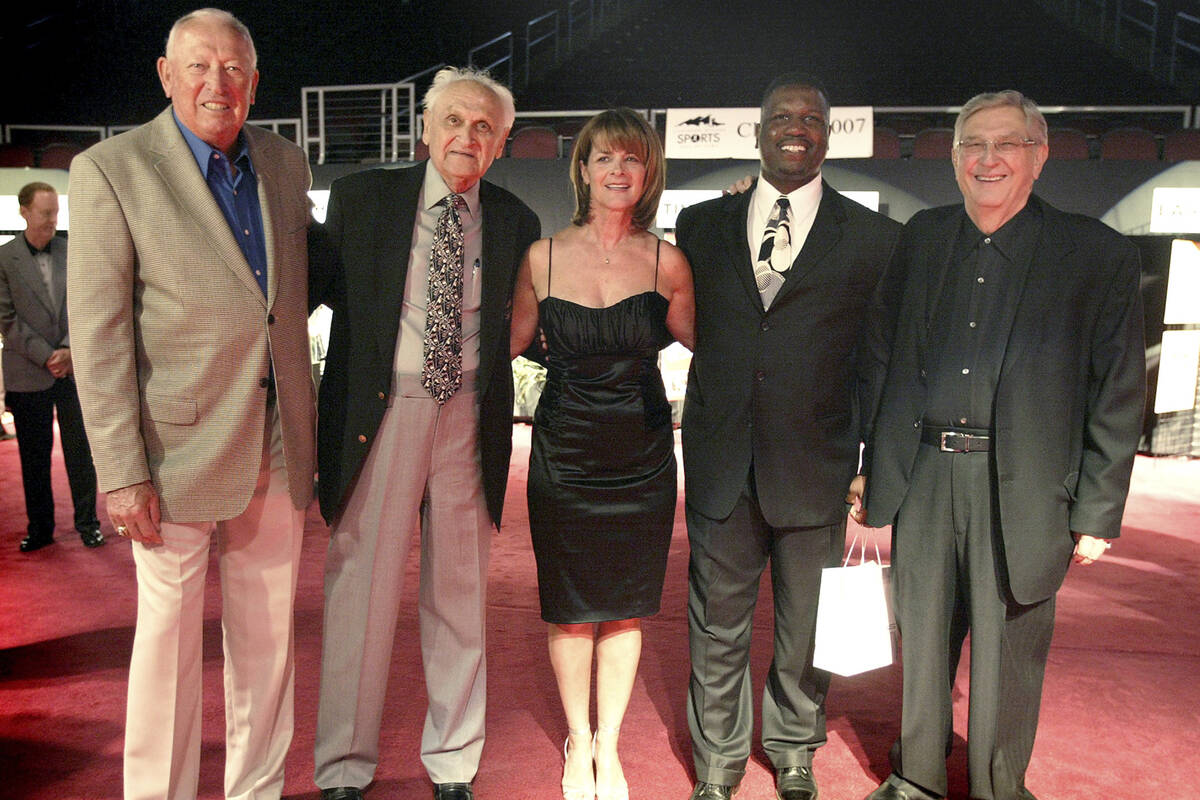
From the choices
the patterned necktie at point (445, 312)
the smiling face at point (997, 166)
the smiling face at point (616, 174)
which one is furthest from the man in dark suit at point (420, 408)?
the smiling face at point (997, 166)

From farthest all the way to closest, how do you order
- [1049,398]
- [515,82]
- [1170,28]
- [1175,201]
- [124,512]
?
[515,82] < [1170,28] < [1175,201] < [1049,398] < [124,512]

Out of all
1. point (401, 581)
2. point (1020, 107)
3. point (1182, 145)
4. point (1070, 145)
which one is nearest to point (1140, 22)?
point (1182, 145)

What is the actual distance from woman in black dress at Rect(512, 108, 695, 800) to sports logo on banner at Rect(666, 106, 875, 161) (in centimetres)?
659

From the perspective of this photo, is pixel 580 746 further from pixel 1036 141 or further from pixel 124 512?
pixel 1036 141

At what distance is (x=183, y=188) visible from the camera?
209 cm

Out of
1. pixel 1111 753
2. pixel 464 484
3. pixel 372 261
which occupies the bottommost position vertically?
pixel 1111 753

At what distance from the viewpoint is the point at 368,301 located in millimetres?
2383

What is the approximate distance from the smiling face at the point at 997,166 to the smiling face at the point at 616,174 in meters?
0.77

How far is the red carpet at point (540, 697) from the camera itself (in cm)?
266

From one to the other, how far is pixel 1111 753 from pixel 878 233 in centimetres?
172

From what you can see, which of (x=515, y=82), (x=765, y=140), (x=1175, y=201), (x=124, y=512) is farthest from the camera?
(x=515, y=82)

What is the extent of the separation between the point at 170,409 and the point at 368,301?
0.52 meters

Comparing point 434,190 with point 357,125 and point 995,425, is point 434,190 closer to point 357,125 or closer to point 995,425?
point 995,425

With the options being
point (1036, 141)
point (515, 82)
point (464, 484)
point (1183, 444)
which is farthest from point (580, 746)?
point (515, 82)
